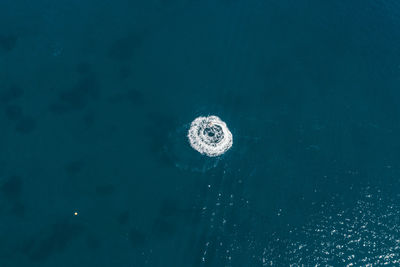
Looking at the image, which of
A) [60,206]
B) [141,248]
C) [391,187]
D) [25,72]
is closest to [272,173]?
[391,187]

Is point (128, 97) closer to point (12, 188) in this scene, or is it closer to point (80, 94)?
point (80, 94)

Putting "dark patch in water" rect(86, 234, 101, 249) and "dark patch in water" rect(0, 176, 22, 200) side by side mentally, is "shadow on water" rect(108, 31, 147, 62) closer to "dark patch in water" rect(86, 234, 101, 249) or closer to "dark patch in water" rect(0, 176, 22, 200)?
"dark patch in water" rect(0, 176, 22, 200)

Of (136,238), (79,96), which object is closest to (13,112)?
(79,96)

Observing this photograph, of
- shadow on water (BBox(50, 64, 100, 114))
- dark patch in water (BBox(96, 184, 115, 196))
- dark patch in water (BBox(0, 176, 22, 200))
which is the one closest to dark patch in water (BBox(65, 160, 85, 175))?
dark patch in water (BBox(96, 184, 115, 196))

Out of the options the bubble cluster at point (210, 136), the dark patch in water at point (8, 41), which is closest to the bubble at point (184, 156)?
the bubble cluster at point (210, 136)

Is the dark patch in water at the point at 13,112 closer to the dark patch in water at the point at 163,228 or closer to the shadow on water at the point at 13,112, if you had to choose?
the shadow on water at the point at 13,112

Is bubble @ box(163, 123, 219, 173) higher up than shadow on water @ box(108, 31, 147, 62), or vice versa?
shadow on water @ box(108, 31, 147, 62)
